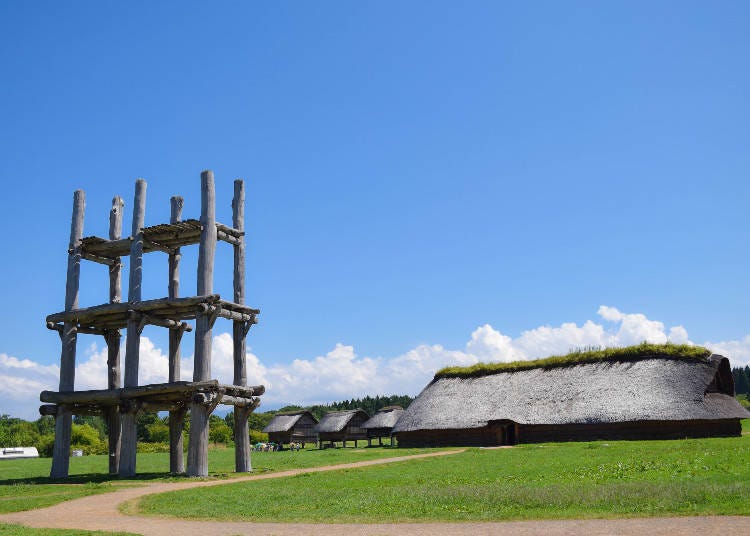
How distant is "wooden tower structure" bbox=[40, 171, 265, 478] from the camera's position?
28.2m

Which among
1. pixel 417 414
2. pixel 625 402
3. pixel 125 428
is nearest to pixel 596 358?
pixel 625 402

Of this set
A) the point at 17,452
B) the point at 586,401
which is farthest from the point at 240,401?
the point at 17,452

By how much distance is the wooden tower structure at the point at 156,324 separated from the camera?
28.2 m

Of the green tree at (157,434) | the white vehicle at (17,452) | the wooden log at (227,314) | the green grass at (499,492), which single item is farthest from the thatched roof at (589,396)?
the green tree at (157,434)

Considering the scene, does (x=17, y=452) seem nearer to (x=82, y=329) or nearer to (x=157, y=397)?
(x=82, y=329)

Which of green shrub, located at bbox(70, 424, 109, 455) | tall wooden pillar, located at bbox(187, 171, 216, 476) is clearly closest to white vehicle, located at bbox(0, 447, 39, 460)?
green shrub, located at bbox(70, 424, 109, 455)

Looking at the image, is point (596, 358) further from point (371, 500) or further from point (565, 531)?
point (565, 531)

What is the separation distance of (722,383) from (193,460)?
112ft

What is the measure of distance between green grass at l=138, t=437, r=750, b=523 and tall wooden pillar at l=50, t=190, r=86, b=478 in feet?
35.7

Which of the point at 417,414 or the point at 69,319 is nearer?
the point at 69,319

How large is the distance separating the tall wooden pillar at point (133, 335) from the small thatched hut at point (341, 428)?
41220mm

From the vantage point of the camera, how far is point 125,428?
28.9 metres

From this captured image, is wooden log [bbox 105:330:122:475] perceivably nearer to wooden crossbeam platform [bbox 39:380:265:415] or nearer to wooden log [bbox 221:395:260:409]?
wooden crossbeam platform [bbox 39:380:265:415]

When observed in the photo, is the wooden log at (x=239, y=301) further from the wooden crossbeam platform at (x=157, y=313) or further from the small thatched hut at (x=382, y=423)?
the small thatched hut at (x=382, y=423)
